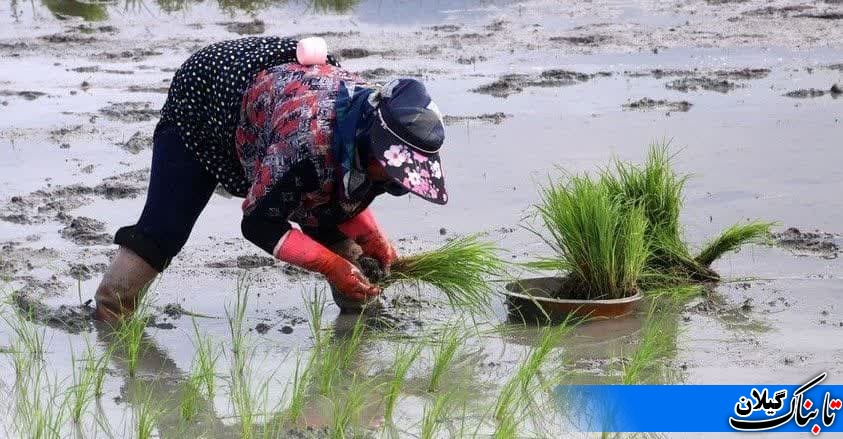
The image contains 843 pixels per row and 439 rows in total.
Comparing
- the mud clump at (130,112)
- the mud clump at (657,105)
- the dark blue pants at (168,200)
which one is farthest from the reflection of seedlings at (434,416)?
the mud clump at (130,112)

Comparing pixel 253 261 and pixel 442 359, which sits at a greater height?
A: pixel 442 359

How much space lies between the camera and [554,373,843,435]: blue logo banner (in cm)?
411

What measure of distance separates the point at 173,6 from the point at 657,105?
585cm

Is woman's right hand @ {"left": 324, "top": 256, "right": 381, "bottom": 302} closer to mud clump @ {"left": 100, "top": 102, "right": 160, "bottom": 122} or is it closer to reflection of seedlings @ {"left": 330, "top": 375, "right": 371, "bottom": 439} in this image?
reflection of seedlings @ {"left": 330, "top": 375, "right": 371, "bottom": 439}

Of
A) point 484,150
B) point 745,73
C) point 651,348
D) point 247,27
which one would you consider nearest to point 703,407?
point 651,348

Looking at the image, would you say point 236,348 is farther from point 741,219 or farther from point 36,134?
point 36,134

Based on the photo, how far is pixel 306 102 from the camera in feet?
14.9

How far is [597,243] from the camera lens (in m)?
5.22

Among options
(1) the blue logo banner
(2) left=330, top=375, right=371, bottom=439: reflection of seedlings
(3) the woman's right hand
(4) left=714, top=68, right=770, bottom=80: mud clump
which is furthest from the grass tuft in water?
(4) left=714, top=68, right=770, bottom=80: mud clump

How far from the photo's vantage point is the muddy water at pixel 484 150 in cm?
495

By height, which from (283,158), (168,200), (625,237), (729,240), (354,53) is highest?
(283,158)

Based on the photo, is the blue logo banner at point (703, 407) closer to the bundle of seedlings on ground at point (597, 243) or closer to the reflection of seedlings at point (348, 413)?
the reflection of seedlings at point (348, 413)

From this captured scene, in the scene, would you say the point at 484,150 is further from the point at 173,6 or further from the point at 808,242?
the point at 173,6

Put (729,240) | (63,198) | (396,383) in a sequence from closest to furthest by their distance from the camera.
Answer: (396,383)
(729,240)
(63,198)
